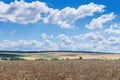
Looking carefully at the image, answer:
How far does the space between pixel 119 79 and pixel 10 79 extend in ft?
16.1

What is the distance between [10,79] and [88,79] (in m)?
3.50

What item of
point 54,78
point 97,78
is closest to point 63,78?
point 54,78

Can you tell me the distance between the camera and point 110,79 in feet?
57.7

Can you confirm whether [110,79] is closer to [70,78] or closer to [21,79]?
[70,78]

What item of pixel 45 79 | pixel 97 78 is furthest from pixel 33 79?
pixel 97 78

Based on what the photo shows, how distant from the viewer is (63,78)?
700 inches

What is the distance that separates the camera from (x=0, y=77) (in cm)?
1806

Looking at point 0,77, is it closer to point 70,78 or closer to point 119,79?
point 70,78

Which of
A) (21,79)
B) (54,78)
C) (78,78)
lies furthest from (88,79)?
(21,79)

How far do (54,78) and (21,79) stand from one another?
1.71 meters

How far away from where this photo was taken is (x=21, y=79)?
16.8 m

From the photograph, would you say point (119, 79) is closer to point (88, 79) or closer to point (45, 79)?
point (88, 79)

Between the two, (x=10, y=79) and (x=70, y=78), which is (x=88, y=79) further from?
(x=10, y=79)

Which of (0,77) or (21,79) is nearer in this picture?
(21,79)
